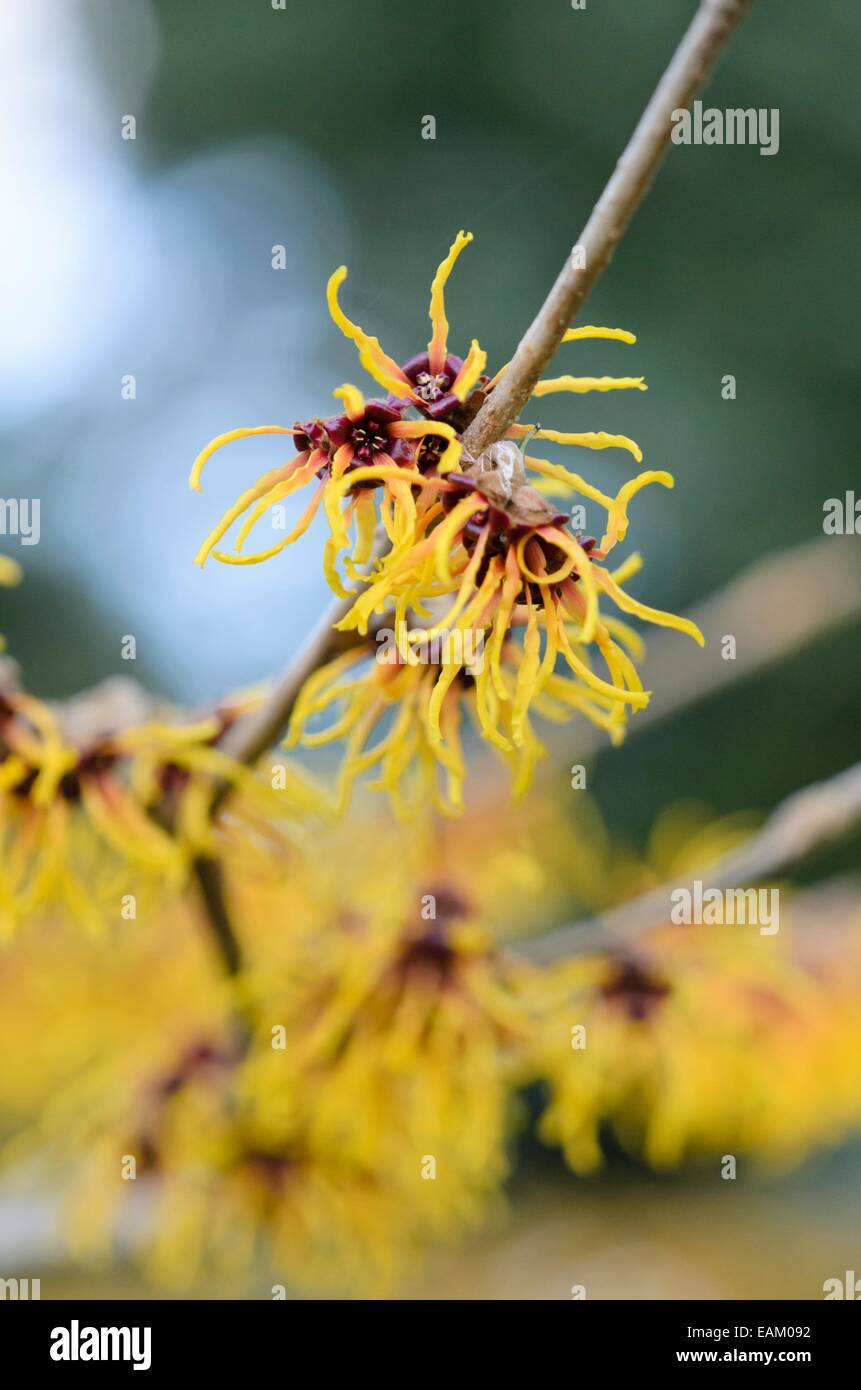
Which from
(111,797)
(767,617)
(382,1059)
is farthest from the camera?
(767,617)

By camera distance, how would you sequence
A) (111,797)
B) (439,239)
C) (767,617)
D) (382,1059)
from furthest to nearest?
(439,239) → (767,617) → (382,1059) → (111,797)

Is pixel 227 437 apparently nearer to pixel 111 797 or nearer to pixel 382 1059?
pixel 111 797
